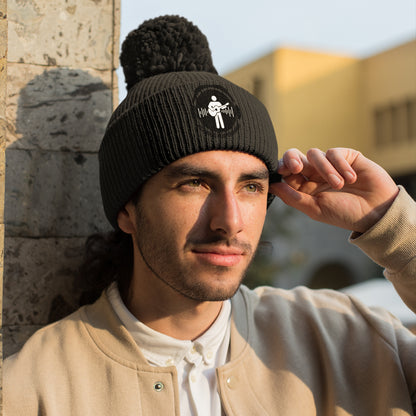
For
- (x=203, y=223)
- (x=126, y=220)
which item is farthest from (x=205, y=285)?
(x=126, y=220)

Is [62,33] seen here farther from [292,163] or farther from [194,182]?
[292,163]

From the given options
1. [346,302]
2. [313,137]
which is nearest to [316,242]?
[313,137]

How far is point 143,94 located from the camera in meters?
2.48

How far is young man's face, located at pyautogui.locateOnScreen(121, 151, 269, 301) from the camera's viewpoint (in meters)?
2.31

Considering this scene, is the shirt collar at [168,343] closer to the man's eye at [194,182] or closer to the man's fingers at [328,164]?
the man's eye at [194,182]

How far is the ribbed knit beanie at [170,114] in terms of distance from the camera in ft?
7.84

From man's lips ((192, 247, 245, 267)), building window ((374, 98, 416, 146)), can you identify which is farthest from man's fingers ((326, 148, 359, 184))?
building window ((374, 98, 416, 146))

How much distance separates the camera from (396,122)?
20.5 m

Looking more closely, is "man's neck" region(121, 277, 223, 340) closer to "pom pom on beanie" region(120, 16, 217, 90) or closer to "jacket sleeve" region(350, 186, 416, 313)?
"jacket sleeve" region(350, 186, 416, 313)

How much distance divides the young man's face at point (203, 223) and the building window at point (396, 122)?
18.2 metres

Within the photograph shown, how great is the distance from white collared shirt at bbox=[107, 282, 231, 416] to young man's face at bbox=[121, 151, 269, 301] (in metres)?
0.20

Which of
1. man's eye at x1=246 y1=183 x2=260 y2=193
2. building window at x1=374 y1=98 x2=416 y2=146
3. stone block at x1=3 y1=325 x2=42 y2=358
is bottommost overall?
building window at x1=374 y1=98 x2=416 y2=146

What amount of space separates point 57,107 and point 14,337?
1.02m

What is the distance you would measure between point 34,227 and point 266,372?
46.1 inches
